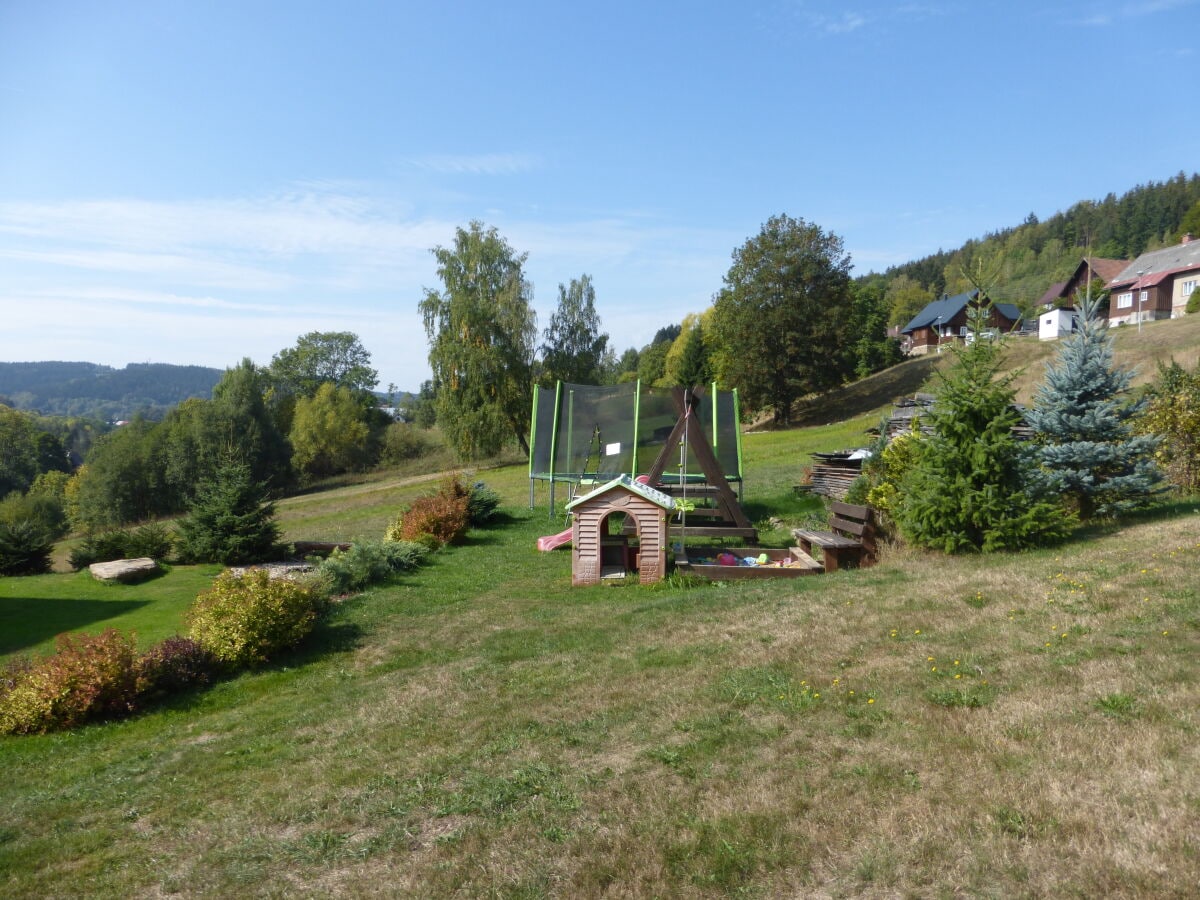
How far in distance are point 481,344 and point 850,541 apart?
29442 millimetres

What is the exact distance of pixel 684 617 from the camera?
29.4 ft

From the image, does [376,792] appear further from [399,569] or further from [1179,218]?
[1179,218]

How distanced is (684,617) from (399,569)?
6.51 meters

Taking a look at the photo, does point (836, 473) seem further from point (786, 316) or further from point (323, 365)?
point (323, 365)

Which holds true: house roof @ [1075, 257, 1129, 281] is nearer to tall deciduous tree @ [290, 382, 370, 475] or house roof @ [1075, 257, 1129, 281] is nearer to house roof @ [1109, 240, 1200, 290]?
house roof @ [1109, 240, 1200, 290]

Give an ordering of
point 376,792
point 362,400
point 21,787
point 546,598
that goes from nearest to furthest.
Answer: point 376,792, point 21,787, point 546,598, point 362,400

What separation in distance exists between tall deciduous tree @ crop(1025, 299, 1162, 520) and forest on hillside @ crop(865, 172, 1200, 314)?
75.1 m

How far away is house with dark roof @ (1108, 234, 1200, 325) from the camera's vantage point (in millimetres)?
48281

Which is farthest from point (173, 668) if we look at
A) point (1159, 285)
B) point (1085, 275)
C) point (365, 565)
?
point (1085, 275)

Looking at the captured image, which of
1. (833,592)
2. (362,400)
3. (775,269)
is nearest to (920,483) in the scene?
(833,592)

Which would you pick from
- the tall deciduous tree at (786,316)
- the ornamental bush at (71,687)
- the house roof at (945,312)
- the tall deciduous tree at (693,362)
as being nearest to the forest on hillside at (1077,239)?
the house roof at (945,312)

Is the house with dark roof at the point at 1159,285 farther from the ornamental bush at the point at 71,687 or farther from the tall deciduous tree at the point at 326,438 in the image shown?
the ornamental bush at the point at 71,687

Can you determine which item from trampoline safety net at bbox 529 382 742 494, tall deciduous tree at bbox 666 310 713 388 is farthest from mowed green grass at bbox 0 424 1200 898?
tall deciduous tree at bbox 666 310 713 388

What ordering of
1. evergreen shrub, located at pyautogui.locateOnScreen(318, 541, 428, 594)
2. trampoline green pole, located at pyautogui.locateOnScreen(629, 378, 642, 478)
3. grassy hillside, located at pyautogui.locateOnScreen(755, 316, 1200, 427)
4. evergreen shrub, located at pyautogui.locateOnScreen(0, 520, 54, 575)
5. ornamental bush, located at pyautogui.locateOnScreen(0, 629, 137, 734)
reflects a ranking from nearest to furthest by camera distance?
ornamental bush, located at pyautogui.locateOnScreen(0, 629, 137, 734) → evergreen shrub, located at pyautogui.locateOnScreen(318, 541, 428, 594) → evergreen shrub, located at pyautogui.locateOnScreen(0, 520, 54, 575) → trampoline green pole, located at pyautogui.locateOnScreen(629, 378, 642, 478) → grassy hillside, located at pyautogui.locateOnScreen(755, 316, 1200, 427)
